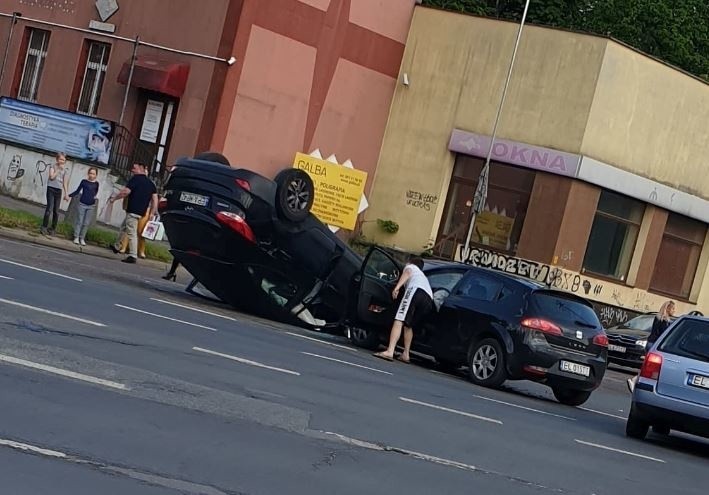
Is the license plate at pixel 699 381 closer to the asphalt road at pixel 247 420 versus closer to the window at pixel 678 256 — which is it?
the asphalt road at pixel 247 420

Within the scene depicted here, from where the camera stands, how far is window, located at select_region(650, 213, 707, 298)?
3844cm

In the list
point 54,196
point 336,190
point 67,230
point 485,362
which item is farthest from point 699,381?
point 336,190

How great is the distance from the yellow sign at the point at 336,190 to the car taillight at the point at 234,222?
16244 millimetres

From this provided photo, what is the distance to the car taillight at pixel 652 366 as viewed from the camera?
1433 centimetres

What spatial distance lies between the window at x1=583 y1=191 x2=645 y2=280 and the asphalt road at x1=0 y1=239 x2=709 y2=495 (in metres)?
19.1

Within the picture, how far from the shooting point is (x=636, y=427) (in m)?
14.7

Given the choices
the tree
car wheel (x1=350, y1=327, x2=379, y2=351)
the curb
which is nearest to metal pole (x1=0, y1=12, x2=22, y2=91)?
the curb

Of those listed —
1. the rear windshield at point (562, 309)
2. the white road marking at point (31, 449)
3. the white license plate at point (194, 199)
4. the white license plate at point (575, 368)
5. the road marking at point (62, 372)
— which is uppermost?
the white license plate at point (194, 199)

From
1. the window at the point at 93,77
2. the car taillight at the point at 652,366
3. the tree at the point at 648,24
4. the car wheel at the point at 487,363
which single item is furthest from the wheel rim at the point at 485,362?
the tree at the point at 648,24

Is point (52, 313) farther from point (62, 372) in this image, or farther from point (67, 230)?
point (67, 230)

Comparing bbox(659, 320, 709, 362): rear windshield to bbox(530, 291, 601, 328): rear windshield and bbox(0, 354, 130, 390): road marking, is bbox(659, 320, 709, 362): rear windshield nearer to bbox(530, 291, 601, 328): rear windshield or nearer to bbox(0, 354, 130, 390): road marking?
bbox(530, 291, 601, 328): rear windshield

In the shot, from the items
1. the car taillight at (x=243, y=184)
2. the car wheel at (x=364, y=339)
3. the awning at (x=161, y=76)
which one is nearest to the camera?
the car taillight at (x=243, y=184)

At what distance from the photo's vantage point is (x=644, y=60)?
35531 millimetres

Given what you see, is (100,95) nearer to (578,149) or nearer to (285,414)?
(578,149)
